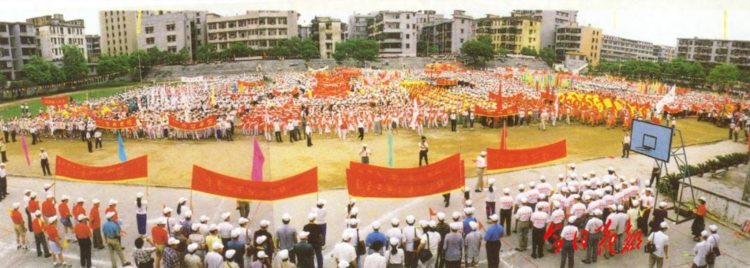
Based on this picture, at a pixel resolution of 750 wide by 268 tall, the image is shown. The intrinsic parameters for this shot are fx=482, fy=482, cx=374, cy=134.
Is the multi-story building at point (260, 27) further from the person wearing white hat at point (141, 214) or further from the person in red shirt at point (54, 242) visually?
the person in red shirt at point (54, 242)

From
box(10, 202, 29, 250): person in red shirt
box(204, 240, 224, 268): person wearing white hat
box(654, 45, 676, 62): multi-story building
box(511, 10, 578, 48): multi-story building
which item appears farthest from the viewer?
box(654, 45, 676, 62): multi-story building

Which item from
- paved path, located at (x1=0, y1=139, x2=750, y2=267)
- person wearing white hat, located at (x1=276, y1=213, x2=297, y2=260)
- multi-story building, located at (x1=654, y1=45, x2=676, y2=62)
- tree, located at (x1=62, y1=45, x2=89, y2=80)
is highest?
multi-story building, located at (x1=654, y1=45, x2=676, y2=62)

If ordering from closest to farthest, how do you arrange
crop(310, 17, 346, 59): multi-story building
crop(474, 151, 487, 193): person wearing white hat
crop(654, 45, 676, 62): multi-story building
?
crop(474, 151, 487, 193): person wearing white hat → crop(310, 17, 346, 59): multi-story building → crop(654, 45, 676, 62): multi-story building

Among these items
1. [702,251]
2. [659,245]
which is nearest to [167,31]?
[659,245]

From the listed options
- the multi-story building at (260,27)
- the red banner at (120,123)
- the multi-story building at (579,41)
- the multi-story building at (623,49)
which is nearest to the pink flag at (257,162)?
the red banner at (120,123)

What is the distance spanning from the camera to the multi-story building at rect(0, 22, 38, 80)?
64.2m

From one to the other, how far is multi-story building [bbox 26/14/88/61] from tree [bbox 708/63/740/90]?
9667 cm

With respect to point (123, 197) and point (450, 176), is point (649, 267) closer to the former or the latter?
point (450, 176)

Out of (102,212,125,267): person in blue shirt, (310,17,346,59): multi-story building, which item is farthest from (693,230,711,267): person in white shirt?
(310,17,346,59): multi-story building

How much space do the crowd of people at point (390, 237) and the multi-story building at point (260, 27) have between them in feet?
267

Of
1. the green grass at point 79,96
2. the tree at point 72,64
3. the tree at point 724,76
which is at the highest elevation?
the tree at point 72,64

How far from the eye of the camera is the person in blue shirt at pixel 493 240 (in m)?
10.3

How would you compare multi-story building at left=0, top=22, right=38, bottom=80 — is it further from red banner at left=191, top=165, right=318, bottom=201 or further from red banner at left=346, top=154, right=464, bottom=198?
red banner at left=346, top=154, right=464, bottom=198

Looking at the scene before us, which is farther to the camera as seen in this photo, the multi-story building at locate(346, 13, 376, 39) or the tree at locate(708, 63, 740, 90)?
the multi-story building at locate(346, 13, 376, 39)
